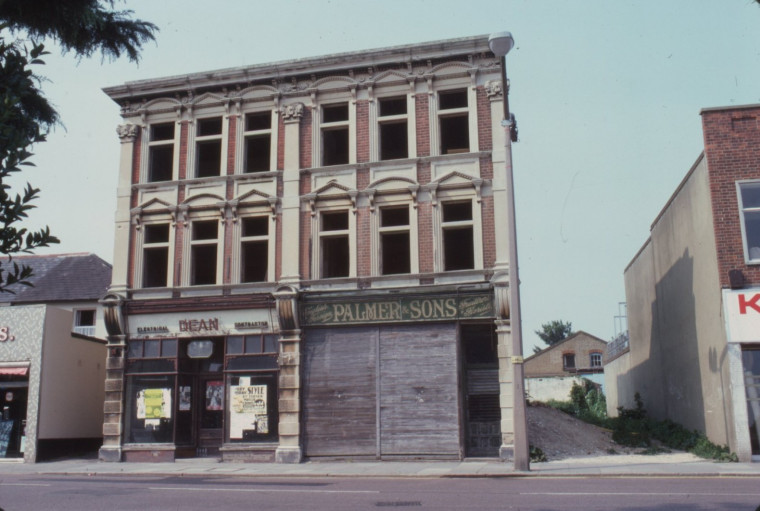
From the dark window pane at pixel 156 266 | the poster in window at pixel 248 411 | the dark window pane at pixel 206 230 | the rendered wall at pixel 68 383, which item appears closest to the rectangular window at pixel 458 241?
the poster in window at pixel 248 411

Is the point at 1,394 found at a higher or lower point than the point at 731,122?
lower

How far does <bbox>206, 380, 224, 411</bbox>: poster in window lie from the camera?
21.9m

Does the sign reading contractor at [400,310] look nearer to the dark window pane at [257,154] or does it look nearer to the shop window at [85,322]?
the dark window pane at [257,154]

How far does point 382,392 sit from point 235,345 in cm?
466

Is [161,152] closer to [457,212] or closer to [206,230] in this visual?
[206,230]

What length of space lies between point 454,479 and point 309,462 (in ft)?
19.4

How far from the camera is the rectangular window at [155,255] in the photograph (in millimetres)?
22875

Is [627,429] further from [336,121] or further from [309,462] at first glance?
[336,121]

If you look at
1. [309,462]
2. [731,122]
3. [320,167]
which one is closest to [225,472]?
[309,462]

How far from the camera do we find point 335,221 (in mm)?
22141

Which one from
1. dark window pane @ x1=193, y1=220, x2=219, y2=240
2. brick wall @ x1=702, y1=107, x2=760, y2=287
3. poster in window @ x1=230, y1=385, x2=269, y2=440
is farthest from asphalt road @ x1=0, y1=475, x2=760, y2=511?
dark window pane @ x1=193, y1=220, x2=219, y2=240

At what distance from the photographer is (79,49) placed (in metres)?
8.38

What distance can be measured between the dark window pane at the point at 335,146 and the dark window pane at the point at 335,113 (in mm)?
370

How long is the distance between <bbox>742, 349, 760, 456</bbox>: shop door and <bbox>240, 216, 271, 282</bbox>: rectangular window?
13.3m
